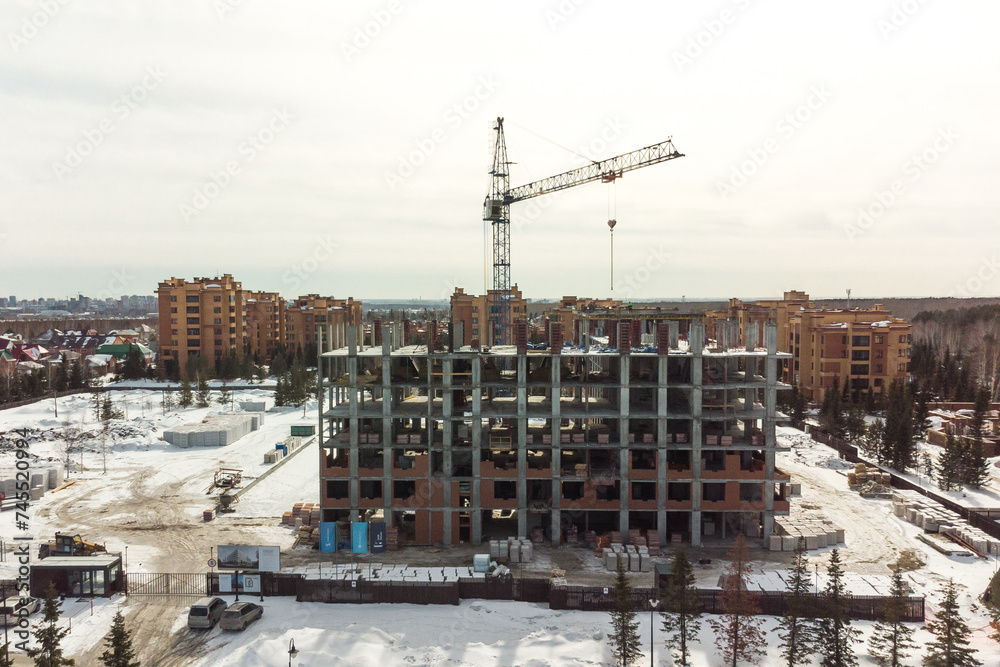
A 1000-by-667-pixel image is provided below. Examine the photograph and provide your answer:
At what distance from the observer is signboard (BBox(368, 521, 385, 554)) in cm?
3781

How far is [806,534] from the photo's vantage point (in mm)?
38719

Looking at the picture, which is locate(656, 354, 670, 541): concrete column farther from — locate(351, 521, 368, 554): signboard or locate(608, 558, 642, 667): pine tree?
locate(351, 521, 368, 554): signboard

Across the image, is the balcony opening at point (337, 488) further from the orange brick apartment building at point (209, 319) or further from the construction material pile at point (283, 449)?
the orange brick apartment building at point (209, 319)

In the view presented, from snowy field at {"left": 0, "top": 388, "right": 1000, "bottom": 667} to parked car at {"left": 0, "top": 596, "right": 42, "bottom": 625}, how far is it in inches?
51.0

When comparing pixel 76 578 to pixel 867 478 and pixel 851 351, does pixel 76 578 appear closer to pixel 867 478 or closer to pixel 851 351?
pixel 867 478

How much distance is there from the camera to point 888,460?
55.2 meters

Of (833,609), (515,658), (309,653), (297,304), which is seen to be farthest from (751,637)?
(297,304)

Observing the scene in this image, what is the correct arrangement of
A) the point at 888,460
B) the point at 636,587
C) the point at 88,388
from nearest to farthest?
the point at 636,587 → the point at 888,460 → the point at 88,388

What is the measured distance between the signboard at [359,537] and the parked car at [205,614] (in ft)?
28.6

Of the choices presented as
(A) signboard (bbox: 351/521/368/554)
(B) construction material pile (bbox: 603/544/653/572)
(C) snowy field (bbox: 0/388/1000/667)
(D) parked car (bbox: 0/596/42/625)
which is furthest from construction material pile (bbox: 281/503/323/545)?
(B) construction material pile (bbox: 603/544/653/572)

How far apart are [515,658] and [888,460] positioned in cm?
4254

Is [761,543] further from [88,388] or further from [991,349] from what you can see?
[88,388]

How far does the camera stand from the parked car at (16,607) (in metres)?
29.1

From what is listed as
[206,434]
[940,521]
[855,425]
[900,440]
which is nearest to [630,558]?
[940,521]
